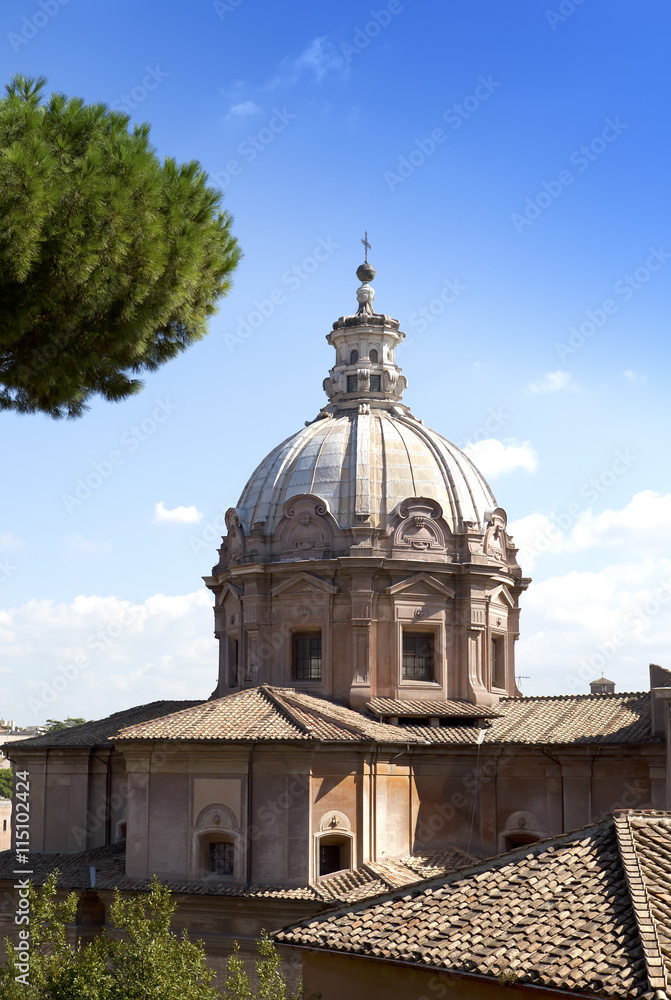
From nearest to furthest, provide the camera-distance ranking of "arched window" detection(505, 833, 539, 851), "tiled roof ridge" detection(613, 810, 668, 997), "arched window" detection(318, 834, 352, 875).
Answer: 1. "tiled roof ridge" detection(613, 810, 668, 997)
2. "arched window" detection(318, 834, 352, 875)
3. "arched window" detection(505, 833, 539, 851)

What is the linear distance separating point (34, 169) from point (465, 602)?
21.4m

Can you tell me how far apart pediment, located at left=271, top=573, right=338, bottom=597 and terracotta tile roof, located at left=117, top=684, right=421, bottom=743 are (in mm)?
3136

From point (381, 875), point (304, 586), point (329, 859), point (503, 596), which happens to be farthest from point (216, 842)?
point (503, 596)

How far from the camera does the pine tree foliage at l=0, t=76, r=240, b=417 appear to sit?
12.9 meters

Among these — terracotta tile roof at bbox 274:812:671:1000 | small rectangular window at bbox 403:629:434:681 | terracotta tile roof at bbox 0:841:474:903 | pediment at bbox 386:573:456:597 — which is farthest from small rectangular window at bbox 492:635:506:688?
terracotta tile roof at bbox 274:812:671:1000

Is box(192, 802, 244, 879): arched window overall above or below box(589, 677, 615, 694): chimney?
below

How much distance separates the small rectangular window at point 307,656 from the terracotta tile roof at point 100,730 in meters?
3.21

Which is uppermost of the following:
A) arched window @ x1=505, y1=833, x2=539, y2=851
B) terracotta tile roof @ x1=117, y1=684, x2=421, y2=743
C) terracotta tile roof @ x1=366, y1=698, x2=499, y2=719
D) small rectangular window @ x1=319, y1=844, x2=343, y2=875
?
terracotta tile roof @ x1=366, y1=698, x2=499, y2=719

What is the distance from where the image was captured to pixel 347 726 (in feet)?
90.1

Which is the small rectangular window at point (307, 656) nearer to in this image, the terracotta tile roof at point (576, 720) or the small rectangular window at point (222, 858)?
the terracotta tile roof at point (576, 720)

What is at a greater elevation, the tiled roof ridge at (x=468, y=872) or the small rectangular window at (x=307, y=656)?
the small rectangular window at (x=307, y=656)

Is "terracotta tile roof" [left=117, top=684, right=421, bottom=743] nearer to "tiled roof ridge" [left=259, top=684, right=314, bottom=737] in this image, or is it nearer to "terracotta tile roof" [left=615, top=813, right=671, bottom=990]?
"tiled roof ridge" [left=259, top=684, right=314, bottom=737]

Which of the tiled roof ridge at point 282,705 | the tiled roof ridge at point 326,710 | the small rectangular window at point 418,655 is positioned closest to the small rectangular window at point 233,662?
the tiled roof ridge at point 326,710

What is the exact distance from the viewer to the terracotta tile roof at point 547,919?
12922 mm
